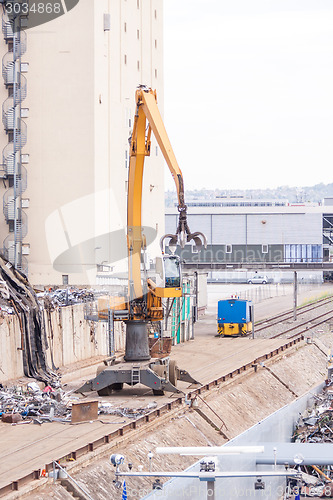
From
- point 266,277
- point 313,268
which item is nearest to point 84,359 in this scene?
point 313,268

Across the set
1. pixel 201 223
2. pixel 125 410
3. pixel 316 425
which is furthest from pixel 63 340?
pixel 201 223

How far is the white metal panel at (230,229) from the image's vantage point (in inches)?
3772

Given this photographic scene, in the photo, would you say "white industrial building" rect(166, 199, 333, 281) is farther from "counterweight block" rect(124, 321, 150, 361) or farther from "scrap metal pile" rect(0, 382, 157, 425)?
"scrap metal pile" rect(0, 382, 157, 425)

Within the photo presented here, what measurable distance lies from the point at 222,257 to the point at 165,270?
206 ft

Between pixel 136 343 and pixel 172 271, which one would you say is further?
pixel 136 343

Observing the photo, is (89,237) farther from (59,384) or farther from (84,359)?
(59,384)

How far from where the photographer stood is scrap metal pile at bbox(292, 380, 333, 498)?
24944 millimetres

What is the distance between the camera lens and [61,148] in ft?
185

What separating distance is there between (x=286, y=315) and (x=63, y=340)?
97.6ft

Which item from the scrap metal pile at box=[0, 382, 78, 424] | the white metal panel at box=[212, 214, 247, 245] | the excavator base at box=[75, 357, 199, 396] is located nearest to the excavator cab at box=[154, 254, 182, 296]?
the excavator base at box=[75, 357, 199, 396]

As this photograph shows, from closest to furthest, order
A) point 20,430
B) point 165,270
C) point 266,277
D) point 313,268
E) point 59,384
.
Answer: point 20,430 → point 165,270 → point 59,384 → point 313,268 → point 266,277

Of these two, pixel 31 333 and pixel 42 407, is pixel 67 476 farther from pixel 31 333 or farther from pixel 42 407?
pixel 31 333

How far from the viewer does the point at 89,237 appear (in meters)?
55.4

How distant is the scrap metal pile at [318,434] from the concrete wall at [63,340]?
34.2 ft
